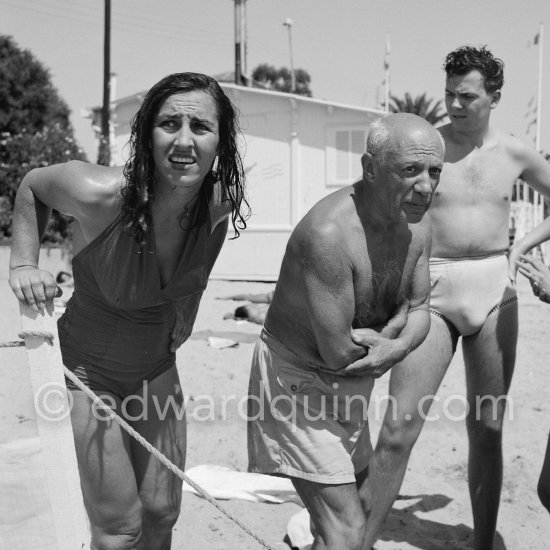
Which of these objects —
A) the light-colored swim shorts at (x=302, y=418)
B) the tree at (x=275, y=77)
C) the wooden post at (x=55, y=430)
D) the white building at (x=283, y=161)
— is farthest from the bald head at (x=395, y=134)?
the tree at (x=275, y=77)

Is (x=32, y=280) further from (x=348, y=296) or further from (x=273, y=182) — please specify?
(x=273, y=182)

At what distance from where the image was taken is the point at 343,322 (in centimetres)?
249

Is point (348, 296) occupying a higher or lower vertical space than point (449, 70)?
lower

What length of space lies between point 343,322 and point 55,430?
1.01 meters

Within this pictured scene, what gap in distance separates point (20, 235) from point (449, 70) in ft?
6.72

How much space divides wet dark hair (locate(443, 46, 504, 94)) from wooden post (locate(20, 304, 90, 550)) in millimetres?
2129

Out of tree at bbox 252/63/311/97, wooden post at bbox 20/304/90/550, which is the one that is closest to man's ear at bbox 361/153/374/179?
wooden post at bbox 20/304/90/550

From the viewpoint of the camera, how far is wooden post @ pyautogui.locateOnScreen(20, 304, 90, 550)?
2.42 meters

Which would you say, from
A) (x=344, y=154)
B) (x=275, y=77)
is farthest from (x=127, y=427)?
(x=275, y=77)

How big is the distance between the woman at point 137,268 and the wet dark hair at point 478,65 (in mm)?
1211

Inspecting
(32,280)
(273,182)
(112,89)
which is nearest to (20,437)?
(32,280)

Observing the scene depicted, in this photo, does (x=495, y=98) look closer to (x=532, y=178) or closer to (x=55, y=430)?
(x=532, y=178)

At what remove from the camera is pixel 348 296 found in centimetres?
249

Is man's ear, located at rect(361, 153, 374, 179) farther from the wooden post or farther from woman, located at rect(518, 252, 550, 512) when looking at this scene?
the wooden post
